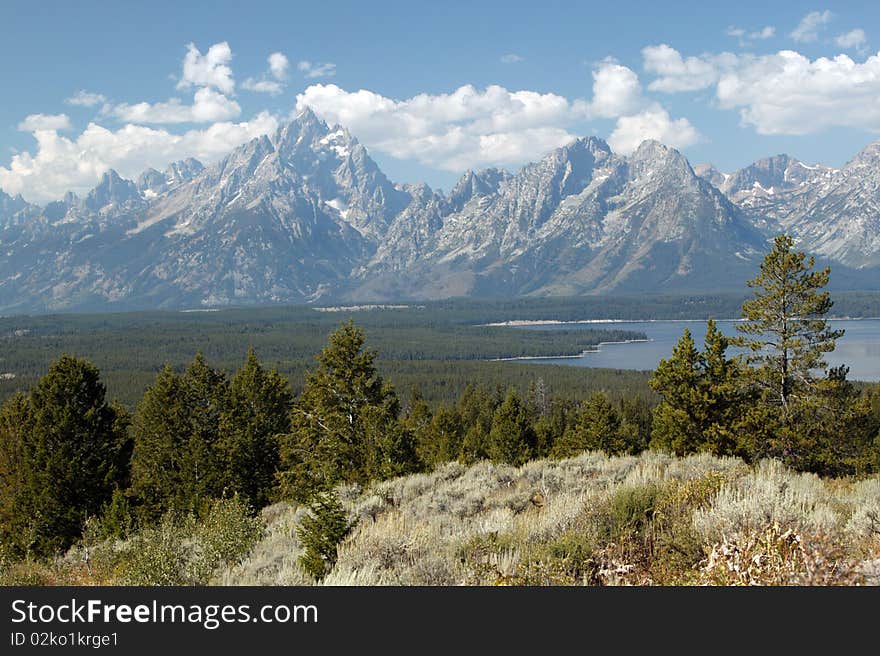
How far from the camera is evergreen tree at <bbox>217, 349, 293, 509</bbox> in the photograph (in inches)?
1416

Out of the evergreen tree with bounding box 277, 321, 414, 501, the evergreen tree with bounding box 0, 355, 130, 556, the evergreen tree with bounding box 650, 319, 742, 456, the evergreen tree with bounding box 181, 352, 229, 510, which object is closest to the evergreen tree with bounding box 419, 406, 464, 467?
the evergreen tree with bounding box 181, 352, 229, 510

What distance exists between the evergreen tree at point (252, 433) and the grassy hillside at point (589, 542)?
23540 millimetres

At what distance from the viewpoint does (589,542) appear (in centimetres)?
770

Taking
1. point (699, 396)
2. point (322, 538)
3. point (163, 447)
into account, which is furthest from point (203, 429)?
point (322, 538)

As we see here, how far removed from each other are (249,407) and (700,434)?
25748mm

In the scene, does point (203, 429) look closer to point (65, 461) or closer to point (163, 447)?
point (163, 447)

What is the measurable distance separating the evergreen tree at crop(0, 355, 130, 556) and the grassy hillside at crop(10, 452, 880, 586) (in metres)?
19.6

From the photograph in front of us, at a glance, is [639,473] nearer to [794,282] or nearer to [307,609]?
[307,609]

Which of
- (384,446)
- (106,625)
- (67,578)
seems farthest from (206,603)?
(384,446)

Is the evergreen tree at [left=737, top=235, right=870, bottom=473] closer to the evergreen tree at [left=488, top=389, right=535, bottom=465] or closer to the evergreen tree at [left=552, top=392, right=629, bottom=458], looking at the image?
the evergreen tree at [left=552, top=392, right=629, bottom=458]

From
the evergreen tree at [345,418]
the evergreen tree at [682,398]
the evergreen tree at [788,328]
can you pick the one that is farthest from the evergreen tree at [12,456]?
the evergreen tree at [788,328]

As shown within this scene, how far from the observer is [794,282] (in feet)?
100

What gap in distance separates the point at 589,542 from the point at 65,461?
29918 mm

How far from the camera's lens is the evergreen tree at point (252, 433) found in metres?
36.0
